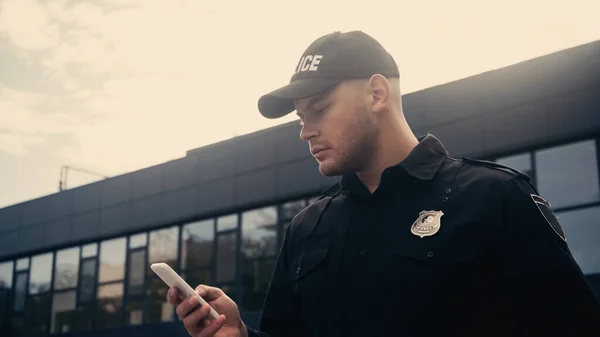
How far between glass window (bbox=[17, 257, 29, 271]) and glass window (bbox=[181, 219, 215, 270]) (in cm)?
695

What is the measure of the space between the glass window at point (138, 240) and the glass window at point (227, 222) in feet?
8.93

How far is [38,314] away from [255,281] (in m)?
8.74

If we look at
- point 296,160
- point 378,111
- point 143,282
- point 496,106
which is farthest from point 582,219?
point 143,282

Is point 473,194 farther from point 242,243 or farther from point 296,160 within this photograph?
point 242,243

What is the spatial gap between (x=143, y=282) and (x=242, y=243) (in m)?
3.49

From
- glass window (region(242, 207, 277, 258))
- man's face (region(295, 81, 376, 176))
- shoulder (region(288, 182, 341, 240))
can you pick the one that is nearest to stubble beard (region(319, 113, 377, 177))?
man's face (region(295, 81, 376, 176))

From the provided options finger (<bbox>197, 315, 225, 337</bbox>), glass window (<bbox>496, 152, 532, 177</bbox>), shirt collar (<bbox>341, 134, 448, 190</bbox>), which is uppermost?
glass window (<bbox>496, 152, 532, 177</bbox>)

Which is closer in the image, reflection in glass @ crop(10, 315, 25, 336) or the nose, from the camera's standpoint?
the nose

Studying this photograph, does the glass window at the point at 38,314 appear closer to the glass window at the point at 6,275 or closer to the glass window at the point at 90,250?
the glass window at the point at 6,275

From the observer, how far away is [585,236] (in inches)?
403

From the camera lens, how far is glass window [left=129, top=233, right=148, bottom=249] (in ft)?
58.0

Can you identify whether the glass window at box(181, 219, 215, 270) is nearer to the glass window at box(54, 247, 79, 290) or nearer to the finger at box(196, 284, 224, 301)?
the glass window at box(54, 247, 79, 290)

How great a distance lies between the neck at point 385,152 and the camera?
267 cm

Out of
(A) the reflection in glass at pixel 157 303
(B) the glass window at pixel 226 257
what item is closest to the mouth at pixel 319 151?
(B) the glass window at pixel 226 257
